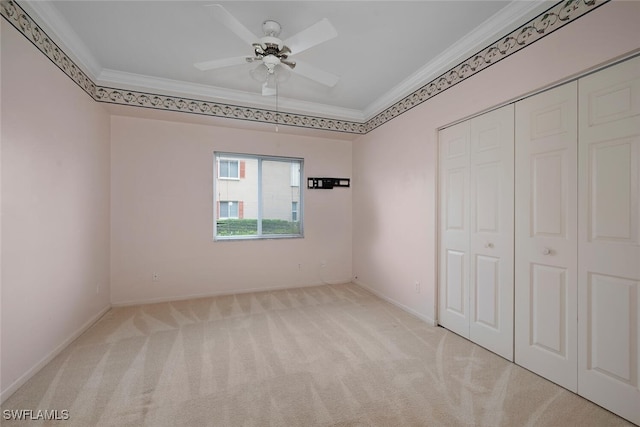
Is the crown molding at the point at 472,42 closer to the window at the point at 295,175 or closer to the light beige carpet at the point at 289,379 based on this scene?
the window at the point at 295,175

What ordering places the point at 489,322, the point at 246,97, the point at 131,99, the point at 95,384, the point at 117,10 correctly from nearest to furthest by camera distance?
the point at 95,384 < the point at 117,10 < the point at 489,322 < the point at 131,99 < the point at 246,97

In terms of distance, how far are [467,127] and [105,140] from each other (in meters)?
4.22

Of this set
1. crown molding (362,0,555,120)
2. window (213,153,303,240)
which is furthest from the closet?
window (213,153,303,240)

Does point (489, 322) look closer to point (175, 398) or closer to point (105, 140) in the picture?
point (175, 398)

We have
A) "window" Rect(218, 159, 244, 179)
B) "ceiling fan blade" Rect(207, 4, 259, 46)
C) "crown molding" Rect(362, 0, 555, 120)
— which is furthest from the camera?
"window" Rect(218, 159, 244, 179)

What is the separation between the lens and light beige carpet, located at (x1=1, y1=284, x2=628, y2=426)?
5.35 ft

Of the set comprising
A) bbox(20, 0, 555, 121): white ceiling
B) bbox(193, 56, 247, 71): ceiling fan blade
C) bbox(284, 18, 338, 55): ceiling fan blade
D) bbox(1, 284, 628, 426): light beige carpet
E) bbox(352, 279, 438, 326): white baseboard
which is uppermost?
bbox(20, 0, 555, 121): white ceiling

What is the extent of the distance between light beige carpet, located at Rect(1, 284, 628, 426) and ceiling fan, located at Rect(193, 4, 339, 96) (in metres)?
2.45

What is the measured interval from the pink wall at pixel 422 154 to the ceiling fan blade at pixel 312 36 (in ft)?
5.02

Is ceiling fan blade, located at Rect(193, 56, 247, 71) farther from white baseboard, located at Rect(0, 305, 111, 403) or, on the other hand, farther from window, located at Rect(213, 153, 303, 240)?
white baseboard, located at Rect(0, 305, 111, 403)

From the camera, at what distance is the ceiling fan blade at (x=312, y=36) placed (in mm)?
1683

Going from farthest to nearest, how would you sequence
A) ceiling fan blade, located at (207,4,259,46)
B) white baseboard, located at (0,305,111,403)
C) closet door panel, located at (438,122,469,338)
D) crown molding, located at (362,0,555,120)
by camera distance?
closet door panel, located at (438,122,469,338) < crown molding, located at (362,0,555,120) < white baseboard, located at (0,305,111,403) < ceiling fan blade, located at (207,4,259,46)

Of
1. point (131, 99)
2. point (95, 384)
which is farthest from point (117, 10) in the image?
point (95, 384)

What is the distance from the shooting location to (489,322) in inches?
94.7
